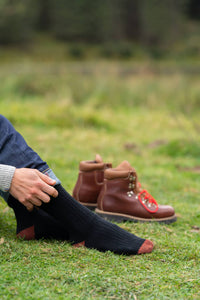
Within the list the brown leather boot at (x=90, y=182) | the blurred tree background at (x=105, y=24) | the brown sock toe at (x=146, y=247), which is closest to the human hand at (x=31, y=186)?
the brown sock toe at (x=146, y=247)

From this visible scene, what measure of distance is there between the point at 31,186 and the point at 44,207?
19cm

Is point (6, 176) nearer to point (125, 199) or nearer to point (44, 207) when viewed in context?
point (44, 207)

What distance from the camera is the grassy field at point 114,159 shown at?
171 centimetres

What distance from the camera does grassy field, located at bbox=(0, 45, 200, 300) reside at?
5.61ft

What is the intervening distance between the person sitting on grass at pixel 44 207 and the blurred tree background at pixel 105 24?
30.8m

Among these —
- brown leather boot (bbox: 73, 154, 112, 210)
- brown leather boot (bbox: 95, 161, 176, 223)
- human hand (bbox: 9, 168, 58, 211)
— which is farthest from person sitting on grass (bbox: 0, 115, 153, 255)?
brown leather boot (bbox: 73, 154, 112, 210)

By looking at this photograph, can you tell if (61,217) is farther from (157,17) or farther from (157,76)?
(157,17)

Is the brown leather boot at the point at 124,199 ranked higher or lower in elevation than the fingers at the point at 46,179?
lower

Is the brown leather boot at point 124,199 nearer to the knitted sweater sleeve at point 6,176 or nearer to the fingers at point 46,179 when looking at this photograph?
the fingers at point 46,179

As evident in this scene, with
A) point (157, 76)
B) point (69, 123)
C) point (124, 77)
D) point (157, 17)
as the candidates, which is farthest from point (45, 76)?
point (157, 17)

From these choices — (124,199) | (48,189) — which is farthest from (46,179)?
(124,199)

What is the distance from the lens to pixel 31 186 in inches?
73.5

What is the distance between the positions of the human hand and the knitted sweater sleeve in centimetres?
2

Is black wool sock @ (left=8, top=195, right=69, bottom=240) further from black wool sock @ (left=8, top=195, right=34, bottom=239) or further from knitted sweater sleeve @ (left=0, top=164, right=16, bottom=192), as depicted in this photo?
knitted sweater sleeve @ (left=0, top=164, right=16, bottom=192)
